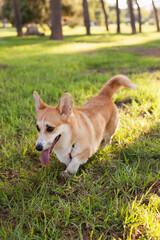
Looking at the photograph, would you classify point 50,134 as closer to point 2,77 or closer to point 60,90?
point 60,90

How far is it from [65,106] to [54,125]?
233 millimetres

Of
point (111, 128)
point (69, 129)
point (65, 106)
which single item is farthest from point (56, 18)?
point (69, 129)

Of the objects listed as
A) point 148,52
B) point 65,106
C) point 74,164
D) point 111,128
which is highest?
point 148,52

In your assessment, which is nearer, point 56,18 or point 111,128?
point 111,128

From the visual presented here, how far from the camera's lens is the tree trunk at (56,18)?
13.8 m

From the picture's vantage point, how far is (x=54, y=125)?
2.04 metres

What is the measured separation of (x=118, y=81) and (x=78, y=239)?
2.04m

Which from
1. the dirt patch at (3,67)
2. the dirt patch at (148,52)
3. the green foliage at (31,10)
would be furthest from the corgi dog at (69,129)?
the green foliage at (31,10)

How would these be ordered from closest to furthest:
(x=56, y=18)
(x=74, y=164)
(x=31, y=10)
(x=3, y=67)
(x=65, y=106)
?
(x=65, y=106) < (x=74, y=164) < (x=3, y=67) < (x=56, y=18) < (x=31, y=10)

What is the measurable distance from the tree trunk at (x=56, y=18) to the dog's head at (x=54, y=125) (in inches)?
536

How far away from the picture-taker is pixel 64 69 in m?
6.40

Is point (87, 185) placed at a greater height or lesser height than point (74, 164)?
lesser

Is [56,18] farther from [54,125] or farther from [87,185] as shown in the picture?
[87,185]

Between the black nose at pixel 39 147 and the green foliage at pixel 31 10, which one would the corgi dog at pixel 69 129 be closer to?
the black nose at pixel 39 147
